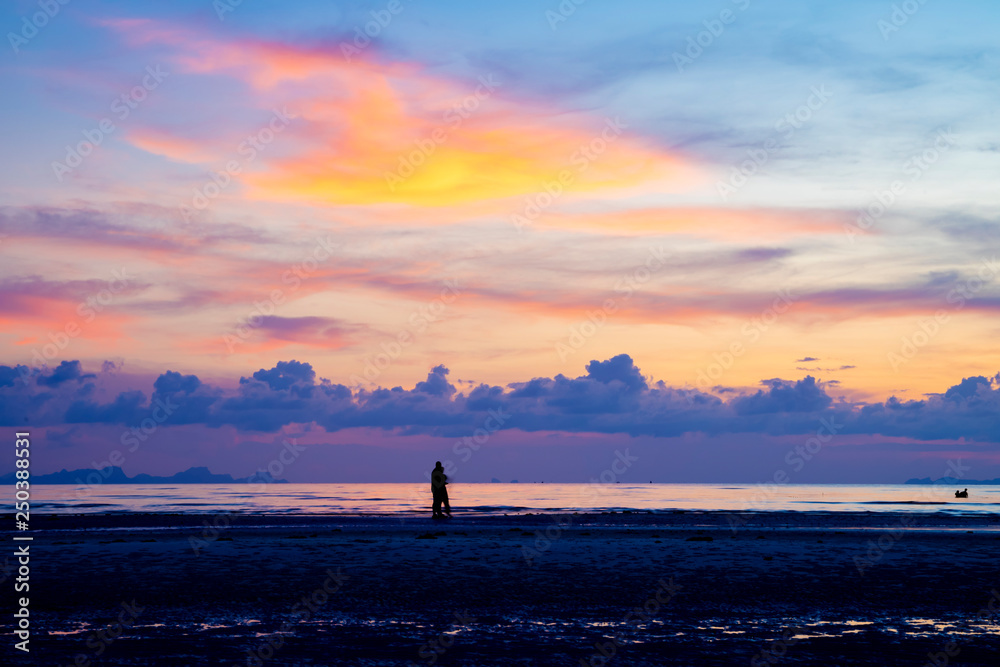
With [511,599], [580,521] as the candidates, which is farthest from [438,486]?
[511,599]

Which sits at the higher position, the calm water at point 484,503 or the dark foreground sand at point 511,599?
the dark foreground sand at point 511,599

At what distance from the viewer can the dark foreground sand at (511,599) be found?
44.8 feet

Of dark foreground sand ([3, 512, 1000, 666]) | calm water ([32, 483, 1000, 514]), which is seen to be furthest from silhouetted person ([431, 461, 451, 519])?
dark foreground sand ([3, 512, 1000, 666])

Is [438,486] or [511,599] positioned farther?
[438,486]

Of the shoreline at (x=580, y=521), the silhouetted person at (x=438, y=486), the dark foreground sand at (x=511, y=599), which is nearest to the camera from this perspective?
the dark foreground sand at (x=511, y=599)

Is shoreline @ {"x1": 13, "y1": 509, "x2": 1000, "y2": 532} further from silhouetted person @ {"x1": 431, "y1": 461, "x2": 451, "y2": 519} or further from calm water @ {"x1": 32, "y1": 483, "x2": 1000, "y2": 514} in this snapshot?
calm water @ {"x1": 32, "y1": 483, "x2": 1000, "y2": 514}

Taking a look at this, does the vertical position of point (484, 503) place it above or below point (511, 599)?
below

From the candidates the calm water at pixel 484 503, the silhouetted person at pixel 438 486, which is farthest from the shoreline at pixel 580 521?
the calm water at pixel 484 503

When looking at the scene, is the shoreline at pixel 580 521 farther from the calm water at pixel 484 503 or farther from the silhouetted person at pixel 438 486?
the calm water at pixel 484 503

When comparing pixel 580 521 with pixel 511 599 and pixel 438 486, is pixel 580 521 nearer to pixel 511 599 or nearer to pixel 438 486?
pixel 438 486

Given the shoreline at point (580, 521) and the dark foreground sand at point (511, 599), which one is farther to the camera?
the shoreline at point (580, 521)

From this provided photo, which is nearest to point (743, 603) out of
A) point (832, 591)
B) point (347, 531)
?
point (832, 591)

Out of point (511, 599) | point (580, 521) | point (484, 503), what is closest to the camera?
point (511, 599)

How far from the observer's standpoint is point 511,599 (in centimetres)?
1919
